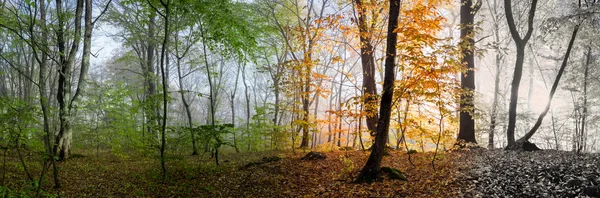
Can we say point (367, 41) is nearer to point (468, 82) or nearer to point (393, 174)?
point (468, 82)

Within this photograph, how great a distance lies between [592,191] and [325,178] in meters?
4.69

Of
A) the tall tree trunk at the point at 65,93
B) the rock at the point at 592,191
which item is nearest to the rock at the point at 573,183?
the rock at the point at 592,191

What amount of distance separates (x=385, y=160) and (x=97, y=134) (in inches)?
412

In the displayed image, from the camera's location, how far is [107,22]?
14.5 metres

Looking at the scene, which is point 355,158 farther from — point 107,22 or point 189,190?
point 107,22

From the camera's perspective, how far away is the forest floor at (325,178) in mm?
5062

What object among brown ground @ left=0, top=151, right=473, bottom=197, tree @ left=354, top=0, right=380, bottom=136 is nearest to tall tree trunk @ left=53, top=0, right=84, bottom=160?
brown ground @ left=0, top=151, right=473, bottom=197

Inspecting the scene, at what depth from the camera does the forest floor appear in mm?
5062

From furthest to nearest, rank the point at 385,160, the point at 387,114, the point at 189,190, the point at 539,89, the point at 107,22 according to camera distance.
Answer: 1. the point at 539,89
2. the point at 107,22
3. the point at 385,160
4. the point at 189,190
5. the point at 387,114

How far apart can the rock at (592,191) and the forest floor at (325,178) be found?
0.21 feet

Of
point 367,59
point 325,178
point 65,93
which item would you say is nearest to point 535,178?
point 325,178

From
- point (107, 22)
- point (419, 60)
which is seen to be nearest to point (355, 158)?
point (419, 60)

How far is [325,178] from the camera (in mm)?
7328

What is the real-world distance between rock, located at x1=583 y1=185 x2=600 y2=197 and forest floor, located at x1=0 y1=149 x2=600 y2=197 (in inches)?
2.5
